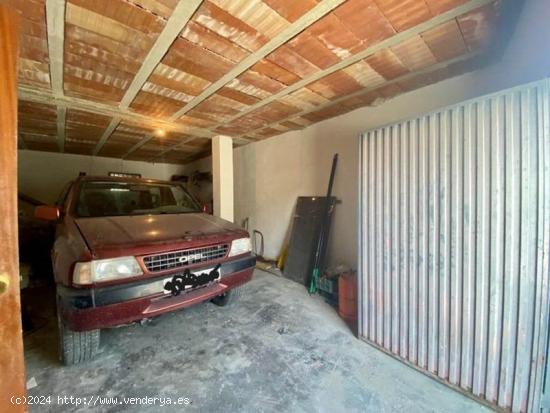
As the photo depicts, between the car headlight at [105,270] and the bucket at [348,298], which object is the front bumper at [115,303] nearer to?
the car headlight at [105,270]

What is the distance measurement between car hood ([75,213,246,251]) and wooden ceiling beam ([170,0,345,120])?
1418 mm

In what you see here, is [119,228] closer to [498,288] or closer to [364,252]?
[364,252]

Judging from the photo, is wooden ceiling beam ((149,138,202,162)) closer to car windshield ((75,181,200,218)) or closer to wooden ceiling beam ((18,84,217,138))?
wooden ceiling beam ((18,84,217,138))

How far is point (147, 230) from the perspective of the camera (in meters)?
2.08

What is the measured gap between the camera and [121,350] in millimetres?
2086

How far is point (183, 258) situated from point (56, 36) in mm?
1846

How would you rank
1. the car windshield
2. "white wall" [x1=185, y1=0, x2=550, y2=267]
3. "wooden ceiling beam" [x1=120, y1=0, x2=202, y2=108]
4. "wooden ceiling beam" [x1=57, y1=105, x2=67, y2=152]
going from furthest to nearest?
"wooden ceiling beam" [x1=57, y1=105, x2=67, y2=152], the car windshield, "white wall" [x1=185, y1=0, x2=550, y2=267], "wooden ceiling beam" [x1=120, y1=0, x2=202, y2=108]

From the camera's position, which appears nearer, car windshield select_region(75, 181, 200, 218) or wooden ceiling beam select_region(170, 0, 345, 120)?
wooden ceiling beam select_region(170, 0, 345, 120)

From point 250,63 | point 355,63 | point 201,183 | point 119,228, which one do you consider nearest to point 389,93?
point 355,63

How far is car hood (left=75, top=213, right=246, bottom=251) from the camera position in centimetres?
181

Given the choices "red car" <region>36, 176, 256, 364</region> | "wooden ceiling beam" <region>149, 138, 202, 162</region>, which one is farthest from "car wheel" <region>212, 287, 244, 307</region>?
"wooden ceiling beam" <region>149, 138, 202, 162</region>

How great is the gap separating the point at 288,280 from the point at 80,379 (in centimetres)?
263

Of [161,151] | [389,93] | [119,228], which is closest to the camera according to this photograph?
[119,228]

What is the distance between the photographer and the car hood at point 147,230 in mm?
1812
